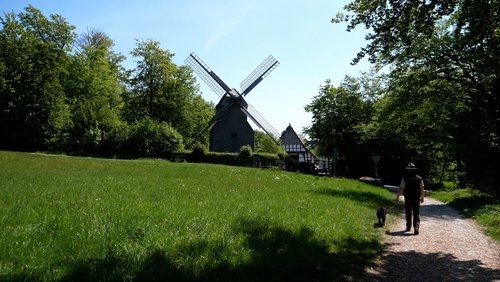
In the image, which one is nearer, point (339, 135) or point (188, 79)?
point (339, 135)

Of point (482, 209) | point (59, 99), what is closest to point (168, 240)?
point (482, 209)

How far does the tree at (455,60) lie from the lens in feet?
34.1

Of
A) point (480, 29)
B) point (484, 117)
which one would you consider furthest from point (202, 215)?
point (484, 117)

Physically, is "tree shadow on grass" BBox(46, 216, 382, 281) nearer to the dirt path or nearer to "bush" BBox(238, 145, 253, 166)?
the dirt path

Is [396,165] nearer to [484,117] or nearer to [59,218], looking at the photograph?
[484,117]

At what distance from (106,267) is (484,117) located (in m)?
21.6

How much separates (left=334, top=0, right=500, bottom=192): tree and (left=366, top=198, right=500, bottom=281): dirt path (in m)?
5.43

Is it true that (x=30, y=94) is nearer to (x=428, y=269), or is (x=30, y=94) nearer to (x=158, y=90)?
(x=158, y=90)

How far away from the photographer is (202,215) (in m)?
9.52

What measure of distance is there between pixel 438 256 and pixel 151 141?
125ft

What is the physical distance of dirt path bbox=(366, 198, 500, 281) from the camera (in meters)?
7.56

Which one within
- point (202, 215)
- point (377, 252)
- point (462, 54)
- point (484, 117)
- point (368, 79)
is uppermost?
point (368, 79)

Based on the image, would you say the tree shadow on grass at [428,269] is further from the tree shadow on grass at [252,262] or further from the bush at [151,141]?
the bush at [151,141]

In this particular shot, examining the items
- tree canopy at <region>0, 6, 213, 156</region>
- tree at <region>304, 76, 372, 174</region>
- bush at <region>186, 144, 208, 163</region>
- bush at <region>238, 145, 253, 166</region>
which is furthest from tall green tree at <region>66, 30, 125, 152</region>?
tree at <region>304, 76, 372, 174</region>
